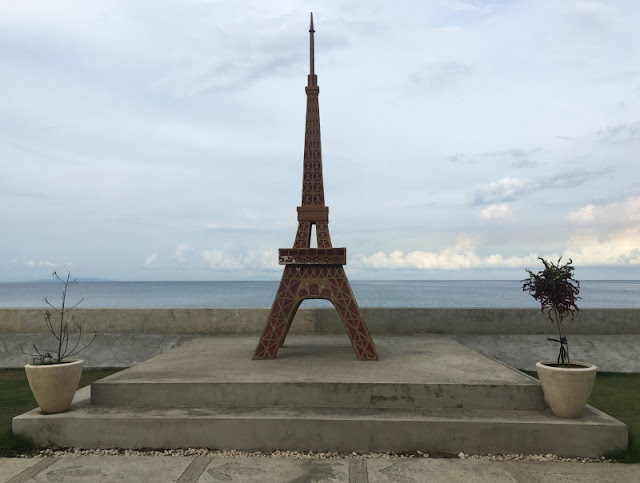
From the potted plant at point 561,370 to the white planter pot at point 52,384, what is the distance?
6834 mm

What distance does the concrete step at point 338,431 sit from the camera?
6590mm

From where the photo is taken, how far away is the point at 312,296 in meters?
9.78

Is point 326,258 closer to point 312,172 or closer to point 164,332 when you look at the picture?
point 312,172

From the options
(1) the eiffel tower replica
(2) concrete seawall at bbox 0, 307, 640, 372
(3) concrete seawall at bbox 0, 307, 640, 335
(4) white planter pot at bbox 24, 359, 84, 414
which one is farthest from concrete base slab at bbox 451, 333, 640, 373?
(4) white planter pot at bbox 24, 359, 84, 414

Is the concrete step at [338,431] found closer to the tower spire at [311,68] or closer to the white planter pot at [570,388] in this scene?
the white planter pot at [570,388]

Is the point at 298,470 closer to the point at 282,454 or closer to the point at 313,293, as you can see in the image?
the point at 282,454

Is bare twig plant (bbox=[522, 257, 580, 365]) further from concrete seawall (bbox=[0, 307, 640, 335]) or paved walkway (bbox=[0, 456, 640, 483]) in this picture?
concrete seawall (bbox=[0, 307, 640, 335])

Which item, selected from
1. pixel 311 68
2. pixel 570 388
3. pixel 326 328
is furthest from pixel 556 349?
pixel 311 68

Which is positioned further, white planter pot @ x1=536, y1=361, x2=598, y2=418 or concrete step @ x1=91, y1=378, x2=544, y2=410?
concrete step @ x1=91, y1=378, x2=544, y2=410

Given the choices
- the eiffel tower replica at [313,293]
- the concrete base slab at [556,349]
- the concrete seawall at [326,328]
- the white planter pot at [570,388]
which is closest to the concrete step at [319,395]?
the white planter pot at [570,388]

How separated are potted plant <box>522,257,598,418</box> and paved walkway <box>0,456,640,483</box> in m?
0.82

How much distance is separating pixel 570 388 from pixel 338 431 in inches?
128

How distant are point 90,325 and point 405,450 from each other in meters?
10.1

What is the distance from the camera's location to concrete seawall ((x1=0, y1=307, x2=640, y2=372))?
493 inches
